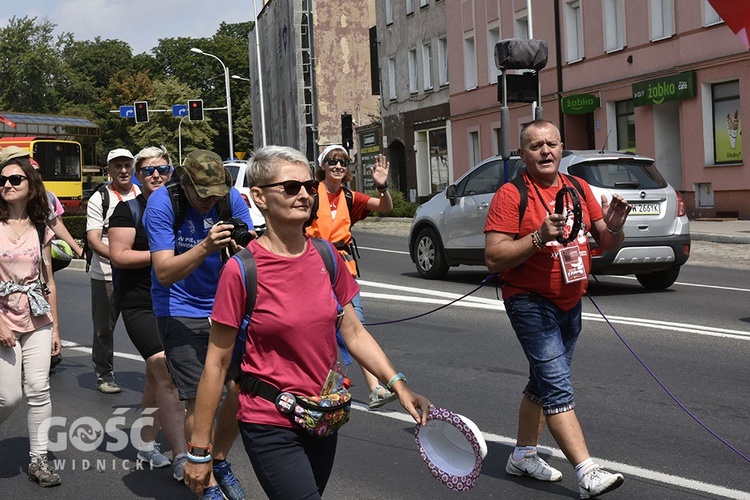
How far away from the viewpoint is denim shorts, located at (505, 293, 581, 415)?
547 centimetres

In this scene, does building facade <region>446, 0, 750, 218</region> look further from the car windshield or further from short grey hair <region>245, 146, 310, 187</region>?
short grey hair <region>245, 146, 310, 187</region>

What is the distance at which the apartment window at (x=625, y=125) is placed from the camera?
105 ft

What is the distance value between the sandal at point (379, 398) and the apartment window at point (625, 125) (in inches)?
990

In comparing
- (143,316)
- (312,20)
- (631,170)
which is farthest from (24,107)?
(143,316)

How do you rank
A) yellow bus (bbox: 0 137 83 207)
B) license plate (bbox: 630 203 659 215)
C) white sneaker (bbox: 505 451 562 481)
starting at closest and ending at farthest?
white sneaker (bbox: 505 451 562 481) → license plate (bbox: 630 203 659 215) → yellow bus (bbox: 0 137 83 207)

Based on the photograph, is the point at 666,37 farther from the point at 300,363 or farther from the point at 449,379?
the point at 300,363

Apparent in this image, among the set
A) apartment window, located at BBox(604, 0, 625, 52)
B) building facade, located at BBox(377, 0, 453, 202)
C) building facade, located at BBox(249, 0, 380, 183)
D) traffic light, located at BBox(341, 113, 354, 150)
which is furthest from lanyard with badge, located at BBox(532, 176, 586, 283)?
building facade, located at BBox(249, 0, 380, 183)

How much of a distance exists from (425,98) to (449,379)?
1542 inches

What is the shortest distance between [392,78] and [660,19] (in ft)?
69.6

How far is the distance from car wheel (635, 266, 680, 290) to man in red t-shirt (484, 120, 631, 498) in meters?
9.20

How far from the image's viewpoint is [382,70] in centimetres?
5134

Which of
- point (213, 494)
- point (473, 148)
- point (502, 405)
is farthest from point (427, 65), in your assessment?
point (213, 494)

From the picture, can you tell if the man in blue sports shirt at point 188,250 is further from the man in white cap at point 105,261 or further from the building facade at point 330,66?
the building facade at point 330,66

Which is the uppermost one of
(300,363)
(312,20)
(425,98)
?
(312,20)
